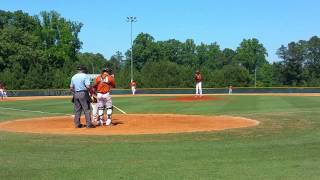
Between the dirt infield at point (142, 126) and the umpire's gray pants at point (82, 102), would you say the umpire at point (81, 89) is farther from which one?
the dirt infield at point (142, 126)

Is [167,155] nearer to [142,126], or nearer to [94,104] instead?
[142,126]

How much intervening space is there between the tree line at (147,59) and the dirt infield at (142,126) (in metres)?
54.4

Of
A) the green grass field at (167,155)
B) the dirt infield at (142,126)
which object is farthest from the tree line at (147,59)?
the green grass field at (167,155)

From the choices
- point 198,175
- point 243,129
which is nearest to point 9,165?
point 198,175

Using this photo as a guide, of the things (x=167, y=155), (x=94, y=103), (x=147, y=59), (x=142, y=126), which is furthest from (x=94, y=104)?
(x=147, y=59)

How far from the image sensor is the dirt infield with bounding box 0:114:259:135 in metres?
14.4

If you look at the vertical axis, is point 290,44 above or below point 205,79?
above

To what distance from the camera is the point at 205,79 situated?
81.4 metres

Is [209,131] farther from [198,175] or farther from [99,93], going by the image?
[198,175]

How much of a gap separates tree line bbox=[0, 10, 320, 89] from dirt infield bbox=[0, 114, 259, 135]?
54.4 metres

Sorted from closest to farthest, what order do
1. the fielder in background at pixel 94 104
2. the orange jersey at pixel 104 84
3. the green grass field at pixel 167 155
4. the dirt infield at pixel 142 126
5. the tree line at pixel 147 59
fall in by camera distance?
the green grass field at pixel 167 155, the dirt infield at pixel 142 126, the orange jersey at pixel 104 84, the fielder in background at pixel 94 104, the tree line at pixel 147 59

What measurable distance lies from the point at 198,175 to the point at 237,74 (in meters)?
82.3

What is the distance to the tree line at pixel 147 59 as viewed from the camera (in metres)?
76.8

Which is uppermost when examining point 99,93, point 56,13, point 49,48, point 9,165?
point 56,13
